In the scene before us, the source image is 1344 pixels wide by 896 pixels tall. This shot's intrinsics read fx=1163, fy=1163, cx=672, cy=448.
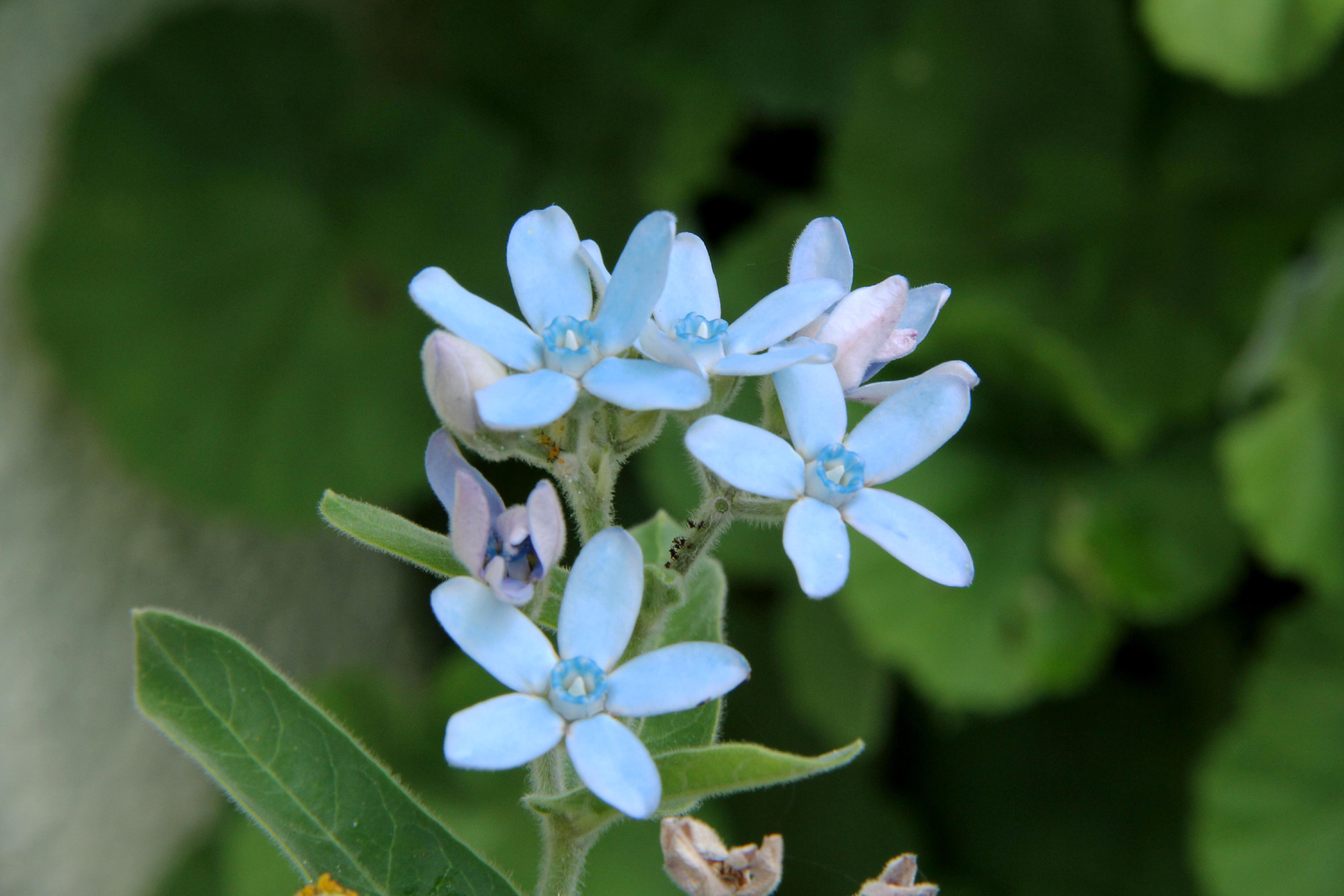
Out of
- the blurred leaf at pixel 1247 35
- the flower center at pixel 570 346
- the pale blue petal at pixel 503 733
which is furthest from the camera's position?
the blurred leaf at pixel 1247 35

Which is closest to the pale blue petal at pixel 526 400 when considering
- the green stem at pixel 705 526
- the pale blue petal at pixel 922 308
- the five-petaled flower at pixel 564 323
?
the five-petaled flower at pixel 564 323

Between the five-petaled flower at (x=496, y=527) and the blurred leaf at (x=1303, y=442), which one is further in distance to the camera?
the blurred leaf at (x=1303, y=442)

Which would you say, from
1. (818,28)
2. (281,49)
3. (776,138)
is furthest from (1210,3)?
(281,49)

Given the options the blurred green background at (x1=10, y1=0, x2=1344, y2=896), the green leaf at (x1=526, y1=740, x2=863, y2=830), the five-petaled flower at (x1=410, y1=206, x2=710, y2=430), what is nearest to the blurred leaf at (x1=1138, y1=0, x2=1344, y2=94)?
the blurred green background at (x1=10, y1=0, x2=1344, y2=896)

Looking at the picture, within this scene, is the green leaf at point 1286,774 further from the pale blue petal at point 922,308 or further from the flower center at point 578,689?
the flower center at point 578,689

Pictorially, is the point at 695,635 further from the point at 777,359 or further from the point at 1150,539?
the point at 1150,539

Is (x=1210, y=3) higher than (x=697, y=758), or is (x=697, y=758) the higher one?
(x=1210, y=3)

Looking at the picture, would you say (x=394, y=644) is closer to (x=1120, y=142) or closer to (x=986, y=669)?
(x=986, y=669)

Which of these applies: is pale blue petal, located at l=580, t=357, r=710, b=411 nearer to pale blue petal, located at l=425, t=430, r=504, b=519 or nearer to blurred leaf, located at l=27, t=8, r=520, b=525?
pale blue petal, located at l=425, t=430, r=504, b=519
